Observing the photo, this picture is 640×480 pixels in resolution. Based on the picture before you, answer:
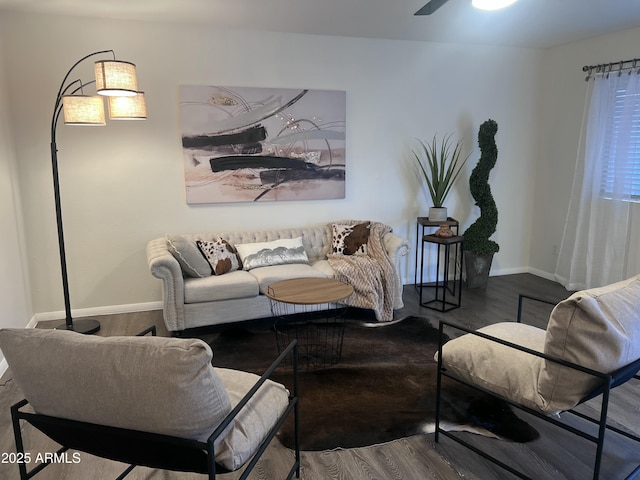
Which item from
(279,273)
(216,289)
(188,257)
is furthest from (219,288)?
(279,273)

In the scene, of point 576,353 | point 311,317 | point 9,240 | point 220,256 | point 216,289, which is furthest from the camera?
point 311,317

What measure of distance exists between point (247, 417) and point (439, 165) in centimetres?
398

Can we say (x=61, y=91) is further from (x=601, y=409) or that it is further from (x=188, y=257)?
(x=601, y=409)

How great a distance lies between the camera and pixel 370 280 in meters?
4.03

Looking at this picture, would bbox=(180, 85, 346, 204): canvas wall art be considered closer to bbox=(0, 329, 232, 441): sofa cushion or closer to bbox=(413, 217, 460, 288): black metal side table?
bbox=(413, 217, 460, 288): black metal side table

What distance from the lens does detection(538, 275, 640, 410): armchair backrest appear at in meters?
1.79

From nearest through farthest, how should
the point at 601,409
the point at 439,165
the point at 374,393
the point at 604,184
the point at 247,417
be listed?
the point at 247,417 → the point at 601,409 → the point at 374,393 → the point at 604,184 → the point at 439,165

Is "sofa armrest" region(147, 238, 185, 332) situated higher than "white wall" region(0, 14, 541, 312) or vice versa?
"white wall" region(0, 14, 541, 312)

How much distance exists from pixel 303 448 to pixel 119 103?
105 inches

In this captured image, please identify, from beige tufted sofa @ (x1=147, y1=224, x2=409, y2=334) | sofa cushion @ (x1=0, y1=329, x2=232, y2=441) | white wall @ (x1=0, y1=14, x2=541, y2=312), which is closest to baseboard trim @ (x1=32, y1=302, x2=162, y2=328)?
white wall @ (x1=0, y1=14, x2=541, y2=312)

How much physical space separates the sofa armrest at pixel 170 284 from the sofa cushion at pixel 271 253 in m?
0.66

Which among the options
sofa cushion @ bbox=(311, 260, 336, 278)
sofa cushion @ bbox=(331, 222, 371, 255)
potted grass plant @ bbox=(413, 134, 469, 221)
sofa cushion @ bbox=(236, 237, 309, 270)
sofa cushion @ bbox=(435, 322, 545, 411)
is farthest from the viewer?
potted grass plant @ bbox=(413, 134, 469, 221)

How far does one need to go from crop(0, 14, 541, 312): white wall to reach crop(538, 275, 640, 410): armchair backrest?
3.12m

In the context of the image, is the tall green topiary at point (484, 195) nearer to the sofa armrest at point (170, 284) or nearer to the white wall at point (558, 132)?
the white wall at point (558, 132)
